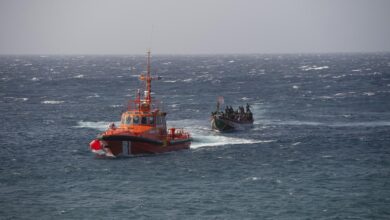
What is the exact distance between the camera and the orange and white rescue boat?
55.5 m

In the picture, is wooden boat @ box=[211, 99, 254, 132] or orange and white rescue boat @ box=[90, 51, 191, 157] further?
wooden boat @ box=[211, 99, 254, 132]

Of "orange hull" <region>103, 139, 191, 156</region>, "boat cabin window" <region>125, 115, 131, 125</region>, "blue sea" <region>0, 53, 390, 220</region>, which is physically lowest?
"blue sea" <region>0, 53, 390, 220</region>

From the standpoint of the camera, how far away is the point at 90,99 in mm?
117938

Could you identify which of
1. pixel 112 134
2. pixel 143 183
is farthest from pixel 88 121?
pixel 143 183

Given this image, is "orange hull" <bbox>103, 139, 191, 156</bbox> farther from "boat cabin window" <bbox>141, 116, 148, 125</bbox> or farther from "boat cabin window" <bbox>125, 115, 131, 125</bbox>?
"boat cabin window" <bbox>125, 115, 131, 125</bbox>

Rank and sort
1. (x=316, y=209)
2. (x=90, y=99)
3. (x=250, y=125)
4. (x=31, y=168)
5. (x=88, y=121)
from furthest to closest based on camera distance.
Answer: (x=90, y=99), (x=88, y=121), (x=250, y=125), (x=31, y=168), (x=316, y=209)

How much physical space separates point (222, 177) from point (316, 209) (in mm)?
10367

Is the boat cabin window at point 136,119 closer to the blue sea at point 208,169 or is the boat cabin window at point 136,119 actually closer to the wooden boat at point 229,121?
the blue sea at point 208,169

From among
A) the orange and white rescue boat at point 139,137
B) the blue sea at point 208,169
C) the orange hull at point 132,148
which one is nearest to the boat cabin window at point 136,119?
the orange and white rescue boat at point 139,137

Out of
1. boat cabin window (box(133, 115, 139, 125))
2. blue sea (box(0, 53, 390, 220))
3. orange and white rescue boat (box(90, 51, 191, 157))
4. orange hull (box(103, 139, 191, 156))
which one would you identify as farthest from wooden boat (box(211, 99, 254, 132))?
boat cabin window (box(133, 115, 139, 125))

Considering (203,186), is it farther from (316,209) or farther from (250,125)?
(250,125)

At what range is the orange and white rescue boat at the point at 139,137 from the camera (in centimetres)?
5547

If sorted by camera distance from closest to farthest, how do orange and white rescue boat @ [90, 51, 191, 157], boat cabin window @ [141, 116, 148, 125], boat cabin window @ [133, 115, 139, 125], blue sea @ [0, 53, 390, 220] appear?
blue sea @ [0, 53, 390, 220] < orange and white rescue boat @ [90, 51, 191, 157] < boat cabin window @ [133, 115, 139, 125] < boat cabin window @ [141, 116, 148, 125]

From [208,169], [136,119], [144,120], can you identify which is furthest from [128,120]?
[208,169]
